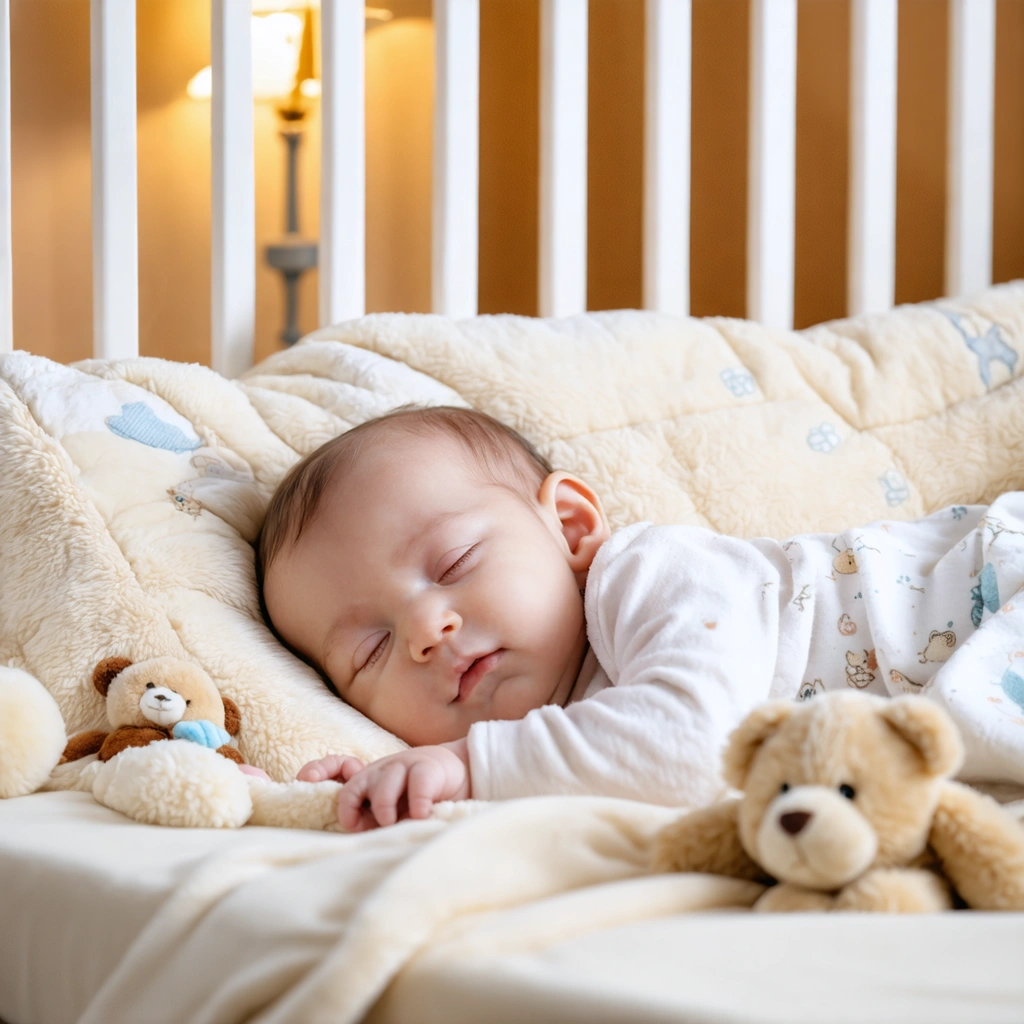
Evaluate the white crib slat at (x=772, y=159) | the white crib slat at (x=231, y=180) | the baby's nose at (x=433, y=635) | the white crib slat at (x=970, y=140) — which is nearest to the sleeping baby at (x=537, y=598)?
the baby's nose at (x=433, y=635)

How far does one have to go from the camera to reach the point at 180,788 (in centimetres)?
61

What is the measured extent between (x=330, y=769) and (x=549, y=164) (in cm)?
89

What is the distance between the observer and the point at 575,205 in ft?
4.61

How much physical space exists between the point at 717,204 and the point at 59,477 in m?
1.73

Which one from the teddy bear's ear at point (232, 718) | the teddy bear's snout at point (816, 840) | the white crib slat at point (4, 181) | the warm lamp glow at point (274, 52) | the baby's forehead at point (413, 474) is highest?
the warm lamp glow at point (274, 52)

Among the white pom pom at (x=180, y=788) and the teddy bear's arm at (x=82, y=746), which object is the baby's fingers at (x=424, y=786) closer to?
the white pom pom at (x=180, y=788)

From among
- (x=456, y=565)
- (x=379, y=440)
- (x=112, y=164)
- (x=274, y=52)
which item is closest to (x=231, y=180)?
(x=112, y=164)

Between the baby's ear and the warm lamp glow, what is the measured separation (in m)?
1.83

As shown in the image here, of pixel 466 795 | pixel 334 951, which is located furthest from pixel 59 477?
pixel 334 951

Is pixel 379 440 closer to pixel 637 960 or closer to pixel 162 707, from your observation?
pixel 162 707

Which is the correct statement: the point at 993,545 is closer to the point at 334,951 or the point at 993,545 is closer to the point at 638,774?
the point at 638,774

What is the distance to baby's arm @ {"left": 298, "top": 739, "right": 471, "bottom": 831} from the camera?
2.03ft

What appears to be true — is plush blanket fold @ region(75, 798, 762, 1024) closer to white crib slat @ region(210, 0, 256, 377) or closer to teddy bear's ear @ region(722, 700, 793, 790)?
teddy bear's ear @ region(722, 700, 793, 790)

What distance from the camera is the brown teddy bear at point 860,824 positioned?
0.44 metres
